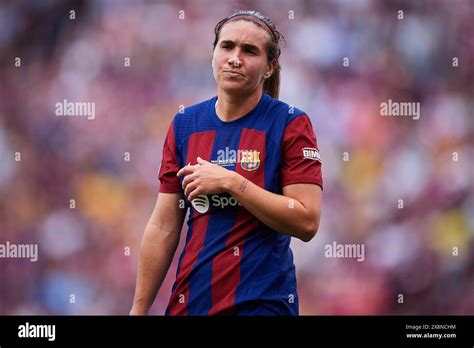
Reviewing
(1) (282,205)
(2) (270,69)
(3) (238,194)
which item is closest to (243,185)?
(3) (238,194)

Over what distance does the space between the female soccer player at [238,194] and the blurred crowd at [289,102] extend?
2720mm

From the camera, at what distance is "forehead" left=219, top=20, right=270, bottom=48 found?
234 cm

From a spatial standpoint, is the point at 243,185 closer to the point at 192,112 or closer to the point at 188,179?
the point at 188,179

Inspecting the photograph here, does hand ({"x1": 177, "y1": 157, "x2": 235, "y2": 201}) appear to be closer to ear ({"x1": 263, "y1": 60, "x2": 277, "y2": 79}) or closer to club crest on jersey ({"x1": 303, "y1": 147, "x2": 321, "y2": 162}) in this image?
club crest on jersey ({"x1": 303, "y1": 147, "x2": 321, "y2": 162})

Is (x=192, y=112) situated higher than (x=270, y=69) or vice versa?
(x=270, y=69)

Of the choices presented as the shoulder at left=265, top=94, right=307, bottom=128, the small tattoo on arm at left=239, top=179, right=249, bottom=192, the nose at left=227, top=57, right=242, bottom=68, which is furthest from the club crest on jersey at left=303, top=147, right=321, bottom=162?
the nose at left=227, top=57, right=242, bottom=68

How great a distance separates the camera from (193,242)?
2.34 meters

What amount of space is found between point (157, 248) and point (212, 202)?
0.29 metres

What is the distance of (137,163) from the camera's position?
17.0ft

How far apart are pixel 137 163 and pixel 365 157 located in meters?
1.67

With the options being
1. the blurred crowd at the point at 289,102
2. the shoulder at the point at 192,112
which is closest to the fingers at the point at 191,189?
the shoulder at the point at 192,112

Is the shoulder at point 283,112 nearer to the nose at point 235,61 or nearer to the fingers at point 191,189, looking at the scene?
the nose at point 235,61

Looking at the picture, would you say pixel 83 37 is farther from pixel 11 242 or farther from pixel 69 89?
pixel 11 242
